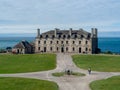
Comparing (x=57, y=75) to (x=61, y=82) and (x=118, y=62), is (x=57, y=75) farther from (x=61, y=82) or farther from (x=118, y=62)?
(x=118, y=62)

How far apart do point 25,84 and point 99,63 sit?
32.8 m

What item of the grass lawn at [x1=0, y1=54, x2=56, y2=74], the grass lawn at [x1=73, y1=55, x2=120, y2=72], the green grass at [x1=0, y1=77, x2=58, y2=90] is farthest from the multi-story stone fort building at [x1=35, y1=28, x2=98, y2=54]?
the green grass at [x1=0, y1=77, x2=58, y2=90]

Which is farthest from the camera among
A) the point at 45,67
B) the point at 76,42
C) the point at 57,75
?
the point at 76,42

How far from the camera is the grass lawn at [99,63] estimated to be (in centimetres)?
6800

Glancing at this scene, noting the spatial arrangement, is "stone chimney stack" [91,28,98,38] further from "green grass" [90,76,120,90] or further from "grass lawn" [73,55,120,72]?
"green grass" [90,76,120,90]

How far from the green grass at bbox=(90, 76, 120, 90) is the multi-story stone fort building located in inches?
1965

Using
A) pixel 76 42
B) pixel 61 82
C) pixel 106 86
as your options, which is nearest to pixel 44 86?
pixel 61 82

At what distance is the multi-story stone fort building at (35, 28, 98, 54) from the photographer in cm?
10275

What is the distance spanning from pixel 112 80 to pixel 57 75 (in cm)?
1072

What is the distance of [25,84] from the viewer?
1906 inches

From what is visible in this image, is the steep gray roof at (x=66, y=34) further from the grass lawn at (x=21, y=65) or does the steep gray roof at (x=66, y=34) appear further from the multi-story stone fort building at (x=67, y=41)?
the grass lawn at (x=21, y=65)

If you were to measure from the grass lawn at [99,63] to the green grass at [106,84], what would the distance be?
1407cm

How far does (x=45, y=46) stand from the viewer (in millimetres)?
107375

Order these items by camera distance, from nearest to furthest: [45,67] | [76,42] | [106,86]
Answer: [106,86], [45,67], [76,42]
